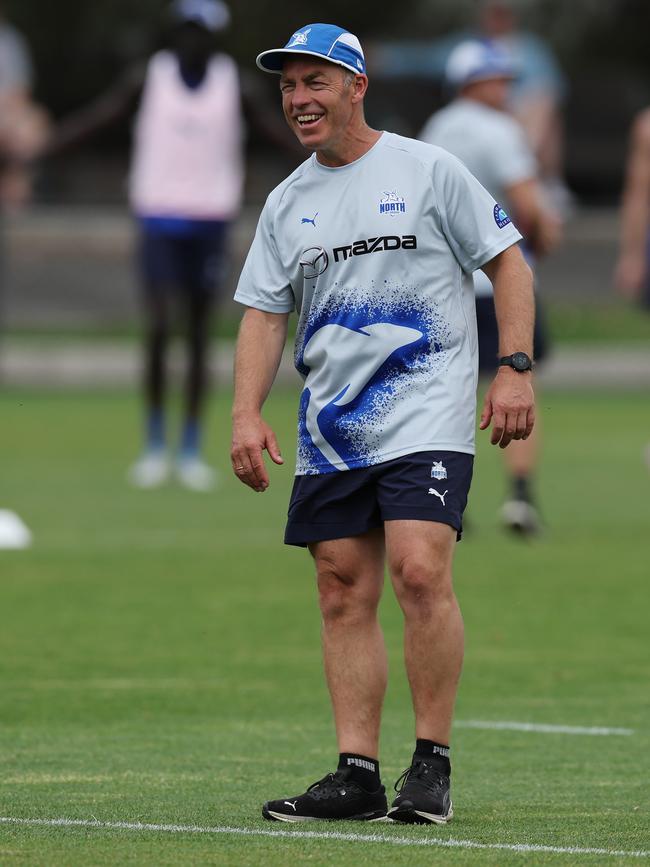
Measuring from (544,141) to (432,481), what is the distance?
2225 cm

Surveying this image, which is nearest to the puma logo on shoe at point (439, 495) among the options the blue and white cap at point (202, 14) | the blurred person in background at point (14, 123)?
the blue and white cap at point (202, 14)

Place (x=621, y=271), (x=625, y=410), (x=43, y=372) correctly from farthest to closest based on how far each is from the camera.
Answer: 1. (x=43, y=372)
2. (x=625, y=410)
3. (x=621, y=271)

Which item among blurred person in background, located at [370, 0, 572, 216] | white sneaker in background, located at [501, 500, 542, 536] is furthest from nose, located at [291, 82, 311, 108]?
blurred person in background, located at [370, 0, 572, 216]

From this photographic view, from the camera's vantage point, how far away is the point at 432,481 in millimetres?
6195

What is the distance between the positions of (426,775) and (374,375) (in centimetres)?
107

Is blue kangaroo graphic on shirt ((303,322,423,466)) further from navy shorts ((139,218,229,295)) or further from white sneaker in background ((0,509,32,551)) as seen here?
Result: navy shorts ((139,218,229,295))

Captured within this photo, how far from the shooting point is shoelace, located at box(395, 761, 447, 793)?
6059mm

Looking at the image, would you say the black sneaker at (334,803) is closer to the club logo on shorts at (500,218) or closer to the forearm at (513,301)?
the forearm at (513,301)

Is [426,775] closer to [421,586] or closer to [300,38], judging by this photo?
[421,586]

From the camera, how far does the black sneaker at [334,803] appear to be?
606 cm

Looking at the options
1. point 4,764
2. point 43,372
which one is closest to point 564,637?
point 4,764

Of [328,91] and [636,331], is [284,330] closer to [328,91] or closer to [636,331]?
[328,91]

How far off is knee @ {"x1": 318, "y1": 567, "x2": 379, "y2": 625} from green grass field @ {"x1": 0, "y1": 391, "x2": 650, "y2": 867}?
564 mm

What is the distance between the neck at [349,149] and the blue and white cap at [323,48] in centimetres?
17
